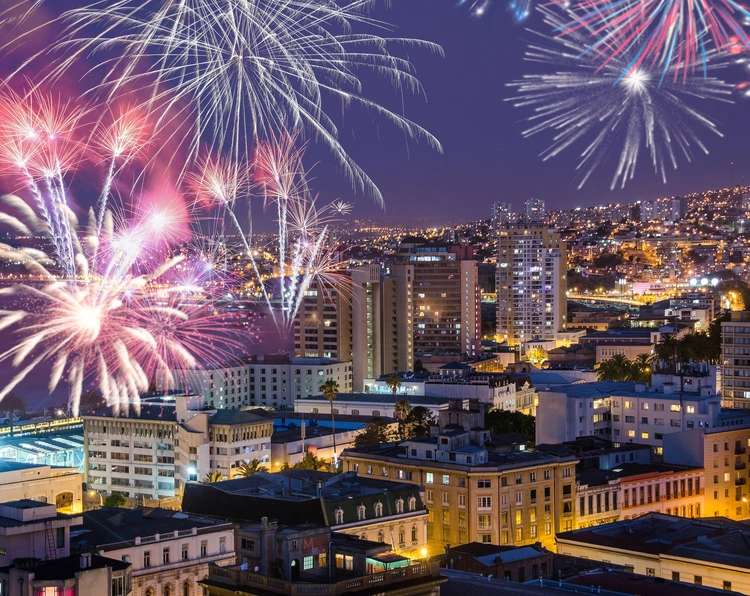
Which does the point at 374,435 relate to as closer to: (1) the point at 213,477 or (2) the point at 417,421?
(2) the point at 417,421

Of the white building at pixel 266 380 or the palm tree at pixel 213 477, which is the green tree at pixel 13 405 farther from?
the palm tree at pixel 213 477

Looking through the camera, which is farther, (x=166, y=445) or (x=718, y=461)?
(x=166, y=445)

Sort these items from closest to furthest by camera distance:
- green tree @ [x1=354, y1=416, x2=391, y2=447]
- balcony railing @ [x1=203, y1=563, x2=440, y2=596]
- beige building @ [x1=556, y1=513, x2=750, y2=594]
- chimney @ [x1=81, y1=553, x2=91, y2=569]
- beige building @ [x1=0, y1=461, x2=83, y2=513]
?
balcony railing @ [x1=203, y1=563, x2=440, y2=596]
chimney @ [x1=81, y1=553, x2=91, y2=569]
beige building @ [x1=556, y1=513, x2=750, y2=594]
beige building @ [x1=0, y1=461, x2=83, y2=513]
green tree @ [x1=354, y1=416, x2=391, y2=447]

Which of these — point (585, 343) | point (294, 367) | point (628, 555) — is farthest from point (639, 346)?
point (628, 555)

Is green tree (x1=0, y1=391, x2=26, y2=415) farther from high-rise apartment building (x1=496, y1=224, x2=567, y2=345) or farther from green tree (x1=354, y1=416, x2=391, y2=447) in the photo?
high-rise apartment building (x1=496, y1=224, x2=567, y2=345)

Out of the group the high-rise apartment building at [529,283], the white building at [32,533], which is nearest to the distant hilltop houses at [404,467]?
the white building at [32,533]

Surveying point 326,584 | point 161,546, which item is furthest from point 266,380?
point 326,584

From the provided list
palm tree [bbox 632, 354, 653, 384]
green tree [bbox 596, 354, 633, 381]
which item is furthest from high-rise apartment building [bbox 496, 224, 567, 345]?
green tree [bbox 596, 354, 633, 381]
